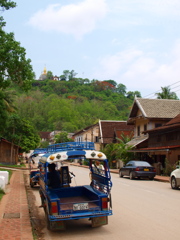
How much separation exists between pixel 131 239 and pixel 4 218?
420 centimetres

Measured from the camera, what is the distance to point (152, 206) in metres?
12.1

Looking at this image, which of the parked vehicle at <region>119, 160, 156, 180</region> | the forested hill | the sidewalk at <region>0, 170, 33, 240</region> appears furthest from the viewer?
the forested hill

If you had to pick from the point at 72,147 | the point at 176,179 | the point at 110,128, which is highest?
the point at 110,128

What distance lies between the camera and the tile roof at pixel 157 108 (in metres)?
38.4

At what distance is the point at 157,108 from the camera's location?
131 feet

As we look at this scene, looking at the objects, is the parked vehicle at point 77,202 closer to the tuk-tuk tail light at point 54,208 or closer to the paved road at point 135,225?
the tuk-tuk tail light at point 54,208

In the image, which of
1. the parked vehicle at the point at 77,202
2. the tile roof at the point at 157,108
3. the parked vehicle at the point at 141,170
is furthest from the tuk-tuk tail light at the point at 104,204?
the tile roof at the point at 157,108

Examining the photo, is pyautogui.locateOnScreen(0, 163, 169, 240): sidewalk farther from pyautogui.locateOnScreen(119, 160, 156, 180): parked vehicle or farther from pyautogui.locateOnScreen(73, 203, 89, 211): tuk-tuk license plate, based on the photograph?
pyautogui.locateOnScreen(119, 160, 156, 180): parked vehicle

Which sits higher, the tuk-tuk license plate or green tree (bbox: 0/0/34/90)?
green tree (bbox: 0/0/34/90)

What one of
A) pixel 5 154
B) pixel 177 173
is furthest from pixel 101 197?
pixel 5 154

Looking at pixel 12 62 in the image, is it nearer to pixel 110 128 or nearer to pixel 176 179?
pixel 176 179

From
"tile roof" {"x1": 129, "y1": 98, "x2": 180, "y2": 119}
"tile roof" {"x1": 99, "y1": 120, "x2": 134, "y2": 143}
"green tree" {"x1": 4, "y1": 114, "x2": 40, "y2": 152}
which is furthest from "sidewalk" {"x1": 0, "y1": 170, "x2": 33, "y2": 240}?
"tile roof" {"x1": 99, "y1": 120, "x2": 134, "y2": 143}

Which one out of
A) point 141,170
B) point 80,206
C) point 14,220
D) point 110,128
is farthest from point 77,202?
point 110,128

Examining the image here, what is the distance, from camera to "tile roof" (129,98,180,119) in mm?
38406
